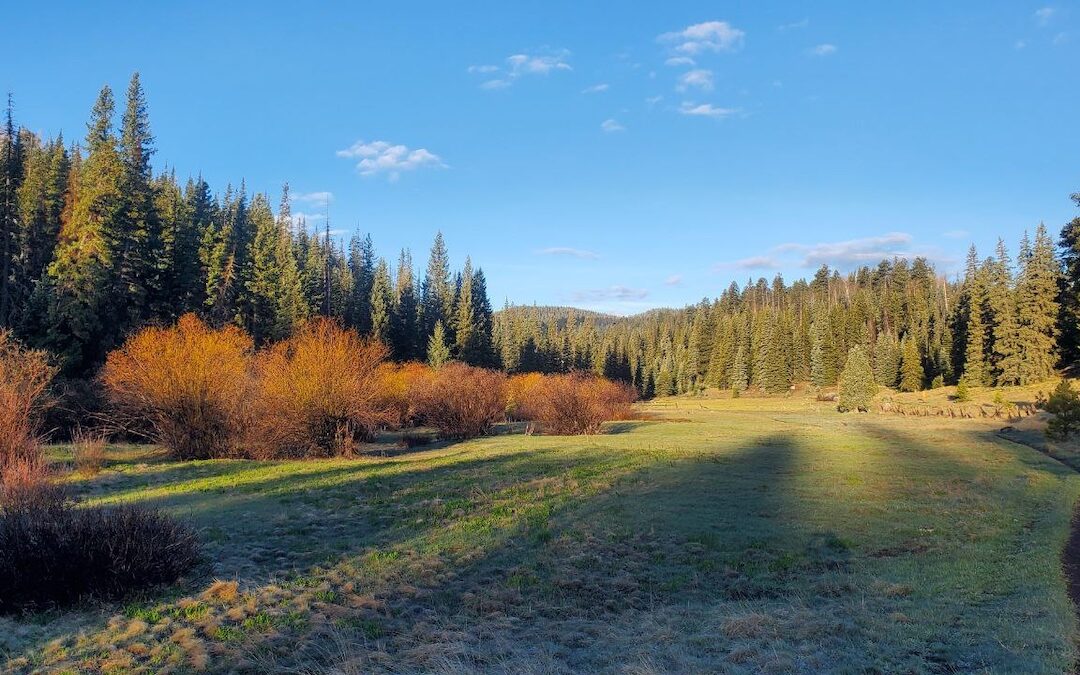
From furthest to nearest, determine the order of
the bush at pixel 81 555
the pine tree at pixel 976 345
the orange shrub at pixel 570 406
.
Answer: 1. the pine tree at pixel 976 345
2. the orange shrub at pixel 570 406
3. the bush at pixel 81 555

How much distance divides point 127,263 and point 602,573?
48.8 meters

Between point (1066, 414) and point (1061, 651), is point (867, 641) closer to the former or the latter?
point (1061, 651)

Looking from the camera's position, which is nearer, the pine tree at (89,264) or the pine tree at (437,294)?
the pine tree at (89,264)

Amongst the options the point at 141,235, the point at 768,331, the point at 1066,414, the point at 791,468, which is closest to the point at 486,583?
the point at 791,468

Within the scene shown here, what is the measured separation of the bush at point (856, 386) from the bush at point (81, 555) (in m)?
62.2

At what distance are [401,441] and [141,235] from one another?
28.6 meters

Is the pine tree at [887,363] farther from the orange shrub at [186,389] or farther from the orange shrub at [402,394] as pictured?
the orange shrub at [186,389]

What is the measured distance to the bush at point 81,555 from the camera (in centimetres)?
877

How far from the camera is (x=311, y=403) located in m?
27.3

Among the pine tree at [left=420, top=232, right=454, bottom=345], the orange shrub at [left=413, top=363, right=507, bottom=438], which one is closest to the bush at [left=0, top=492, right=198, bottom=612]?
the orange shrub at [left=413, top=363, right=507, bottom=438]

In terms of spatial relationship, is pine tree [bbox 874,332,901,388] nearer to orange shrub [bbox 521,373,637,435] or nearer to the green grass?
orange shrub [bbox 521,373,637,435]

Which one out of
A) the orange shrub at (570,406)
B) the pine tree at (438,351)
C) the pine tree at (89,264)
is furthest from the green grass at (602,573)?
the pine tree at (438,351)

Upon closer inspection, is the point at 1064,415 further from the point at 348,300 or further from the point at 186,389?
the point at 348,300

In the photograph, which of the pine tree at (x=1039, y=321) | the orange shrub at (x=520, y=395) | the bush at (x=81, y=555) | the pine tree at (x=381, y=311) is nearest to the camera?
the bush at (x=81, y=555)
